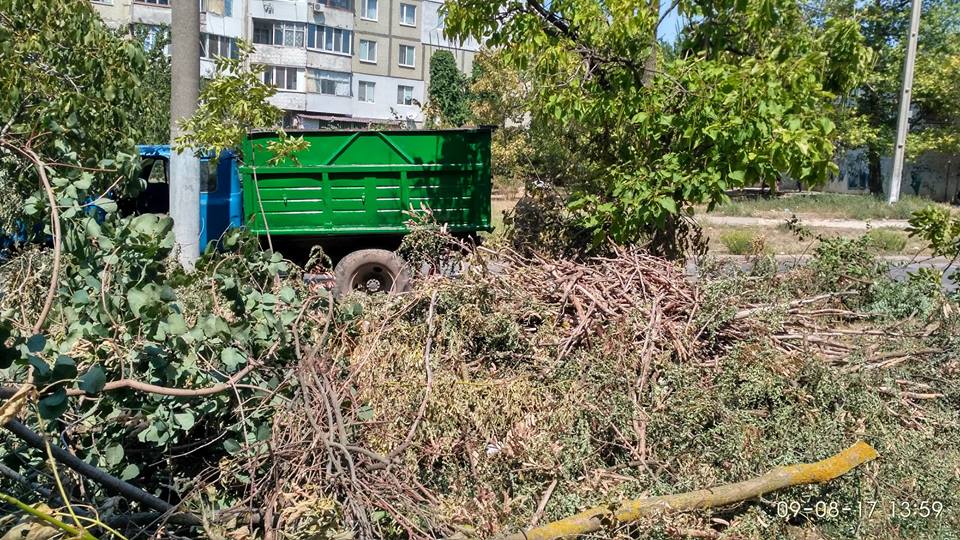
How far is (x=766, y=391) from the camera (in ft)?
16.0

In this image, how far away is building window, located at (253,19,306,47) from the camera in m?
51.8

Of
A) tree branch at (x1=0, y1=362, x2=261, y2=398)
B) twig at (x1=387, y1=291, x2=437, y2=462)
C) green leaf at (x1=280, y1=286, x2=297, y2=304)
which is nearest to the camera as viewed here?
tree branch at (x1=0, y1=362, x2=261, y2=398)

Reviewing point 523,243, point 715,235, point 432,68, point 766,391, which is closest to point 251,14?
point 432,68

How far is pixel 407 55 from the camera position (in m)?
63.6

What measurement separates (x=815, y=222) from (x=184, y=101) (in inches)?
812

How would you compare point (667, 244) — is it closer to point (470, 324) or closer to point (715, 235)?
point (470, 324)

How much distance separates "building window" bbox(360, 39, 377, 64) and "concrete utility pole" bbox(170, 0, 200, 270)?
175 ft

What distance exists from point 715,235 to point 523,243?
13.7 meters

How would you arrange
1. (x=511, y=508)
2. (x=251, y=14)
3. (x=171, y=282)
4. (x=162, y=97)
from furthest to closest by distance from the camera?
(x=251, y=14)
(x=162, y=97)
(x=511, y=508)
(x=171, y=282)

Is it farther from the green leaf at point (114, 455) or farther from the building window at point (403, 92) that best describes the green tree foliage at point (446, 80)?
the green leaf at point (114, 455)

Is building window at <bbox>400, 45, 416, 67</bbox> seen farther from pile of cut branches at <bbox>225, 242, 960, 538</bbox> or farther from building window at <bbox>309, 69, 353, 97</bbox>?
pile of cut branches at <bbox>225, 242, 960, 538</bbox>

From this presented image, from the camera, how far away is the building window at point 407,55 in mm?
63156

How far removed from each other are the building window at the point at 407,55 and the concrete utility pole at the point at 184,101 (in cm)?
5541

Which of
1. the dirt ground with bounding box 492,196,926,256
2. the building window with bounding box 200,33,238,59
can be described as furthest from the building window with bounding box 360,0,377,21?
the dirt ground with bounding box 492,196,926,256
